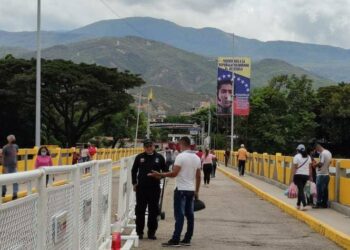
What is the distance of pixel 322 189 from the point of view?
1670cm

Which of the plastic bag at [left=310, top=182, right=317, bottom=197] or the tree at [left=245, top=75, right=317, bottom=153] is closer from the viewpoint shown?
the plastic bag at [left=310, top=182, right=317, bottom=197]

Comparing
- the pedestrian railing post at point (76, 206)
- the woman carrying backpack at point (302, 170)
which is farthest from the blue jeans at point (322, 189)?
the pedestrian railing post at point (76, 206)

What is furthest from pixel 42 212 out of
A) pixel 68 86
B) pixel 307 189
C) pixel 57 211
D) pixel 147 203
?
pixel 68 86

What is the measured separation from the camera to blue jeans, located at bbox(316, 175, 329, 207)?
54.1 ft

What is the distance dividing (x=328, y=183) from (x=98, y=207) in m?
9.37

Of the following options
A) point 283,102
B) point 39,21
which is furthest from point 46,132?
point 39,21

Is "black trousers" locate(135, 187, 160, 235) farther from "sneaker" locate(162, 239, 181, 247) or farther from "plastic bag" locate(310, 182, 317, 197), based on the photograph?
"plastic bag" locate(310, 182, 317, 197)

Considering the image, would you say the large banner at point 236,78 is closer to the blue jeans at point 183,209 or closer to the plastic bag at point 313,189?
the plastic bag at point 313,189

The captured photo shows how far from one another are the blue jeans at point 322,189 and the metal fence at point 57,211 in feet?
27.1

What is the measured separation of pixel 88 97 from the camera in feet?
199

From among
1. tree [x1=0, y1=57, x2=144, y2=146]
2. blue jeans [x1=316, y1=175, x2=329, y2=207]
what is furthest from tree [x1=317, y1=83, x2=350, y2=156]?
blue jeans [x1=316, y1=175, x2=329, y2=207]

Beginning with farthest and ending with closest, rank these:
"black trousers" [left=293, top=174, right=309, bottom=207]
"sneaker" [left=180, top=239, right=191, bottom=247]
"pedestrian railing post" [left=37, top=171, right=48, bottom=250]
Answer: "black trousers" [left=293, top=174, right=309, bottom=207]
"sneaker" [left=180, top=239, right=191, bottom=247]
"pedestrian railing post" [left=37, top=171, right=48, bottom=250]

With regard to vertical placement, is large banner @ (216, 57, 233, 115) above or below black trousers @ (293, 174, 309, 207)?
above

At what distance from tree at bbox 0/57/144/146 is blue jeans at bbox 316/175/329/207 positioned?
42867 millimetres
